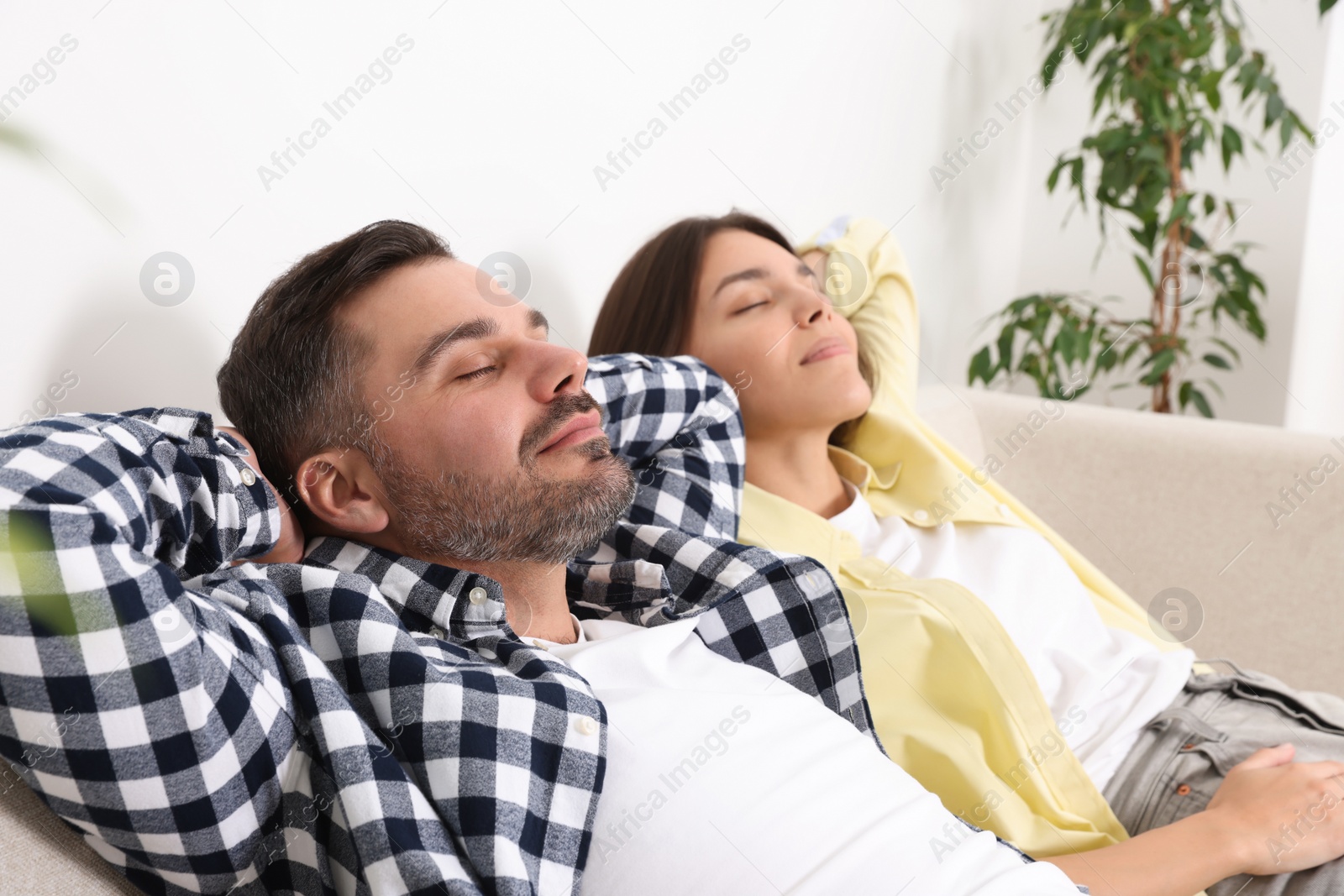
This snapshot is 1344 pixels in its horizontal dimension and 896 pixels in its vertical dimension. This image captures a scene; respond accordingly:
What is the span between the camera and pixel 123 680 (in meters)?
0.58

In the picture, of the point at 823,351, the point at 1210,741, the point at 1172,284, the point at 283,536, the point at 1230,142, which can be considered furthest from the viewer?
the point at 1172,284

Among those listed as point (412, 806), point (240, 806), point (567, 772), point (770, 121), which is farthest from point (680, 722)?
point (770, 121)

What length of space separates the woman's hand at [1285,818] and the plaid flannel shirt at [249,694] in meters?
0.65

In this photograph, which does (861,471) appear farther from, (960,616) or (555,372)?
(555,372)

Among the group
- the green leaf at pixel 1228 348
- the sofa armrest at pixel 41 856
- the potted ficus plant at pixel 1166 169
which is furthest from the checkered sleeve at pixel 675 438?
the green leaf at pixel 1228 348

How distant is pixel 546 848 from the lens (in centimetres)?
71

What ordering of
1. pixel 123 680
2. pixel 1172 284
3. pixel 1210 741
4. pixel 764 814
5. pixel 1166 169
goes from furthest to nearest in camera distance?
pixel 1172 284
pixel 1166 169
pixel 1210 741
pixel 764 814
pixel 123 680

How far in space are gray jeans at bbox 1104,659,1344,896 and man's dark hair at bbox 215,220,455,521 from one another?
896 millimetres

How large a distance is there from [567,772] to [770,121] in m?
1.34

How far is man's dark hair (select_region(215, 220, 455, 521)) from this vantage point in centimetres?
90

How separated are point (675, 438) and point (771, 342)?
218 mm

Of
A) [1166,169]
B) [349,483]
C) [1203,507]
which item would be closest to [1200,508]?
[1203,507]

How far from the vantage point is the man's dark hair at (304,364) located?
0.90 m

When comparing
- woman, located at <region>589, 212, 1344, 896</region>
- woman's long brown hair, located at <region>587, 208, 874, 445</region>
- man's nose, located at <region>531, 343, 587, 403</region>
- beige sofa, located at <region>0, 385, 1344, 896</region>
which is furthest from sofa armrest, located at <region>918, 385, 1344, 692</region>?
man's nose, located at <region>531, 343, 587, 403</region>
